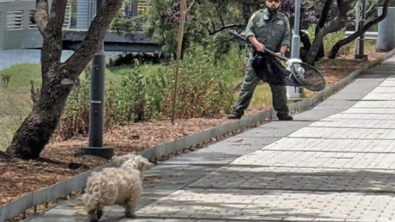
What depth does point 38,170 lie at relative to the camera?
36.4 ft

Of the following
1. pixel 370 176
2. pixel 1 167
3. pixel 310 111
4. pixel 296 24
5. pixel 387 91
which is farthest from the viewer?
pixel 387 91

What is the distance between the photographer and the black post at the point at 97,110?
40.4ft

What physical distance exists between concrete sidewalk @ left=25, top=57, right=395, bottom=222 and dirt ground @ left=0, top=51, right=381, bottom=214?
0.56 meters

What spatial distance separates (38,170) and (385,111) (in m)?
9.67

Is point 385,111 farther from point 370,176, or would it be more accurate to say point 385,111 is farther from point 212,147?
point 370,176

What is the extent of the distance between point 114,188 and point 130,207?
1.48 ft

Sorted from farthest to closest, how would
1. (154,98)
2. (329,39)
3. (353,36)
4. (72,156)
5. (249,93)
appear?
(329,39) < (353,36) < (154,98) < (249,93) < (72,156)

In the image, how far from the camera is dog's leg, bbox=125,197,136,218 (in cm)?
906

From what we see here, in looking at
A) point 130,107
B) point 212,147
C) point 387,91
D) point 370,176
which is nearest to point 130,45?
point 387,91

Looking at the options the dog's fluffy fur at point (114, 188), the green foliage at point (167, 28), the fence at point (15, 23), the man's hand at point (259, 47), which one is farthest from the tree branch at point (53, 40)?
the green foliage at point (167, 28)

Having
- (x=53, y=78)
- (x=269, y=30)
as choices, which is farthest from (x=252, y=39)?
(x=53, y=78)

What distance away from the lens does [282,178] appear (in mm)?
11578

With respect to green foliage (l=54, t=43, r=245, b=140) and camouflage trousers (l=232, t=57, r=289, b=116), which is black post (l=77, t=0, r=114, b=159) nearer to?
green foliage (l=54, t=43, r=245, b=140)

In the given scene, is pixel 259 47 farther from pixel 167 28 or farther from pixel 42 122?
pixel 167 28
